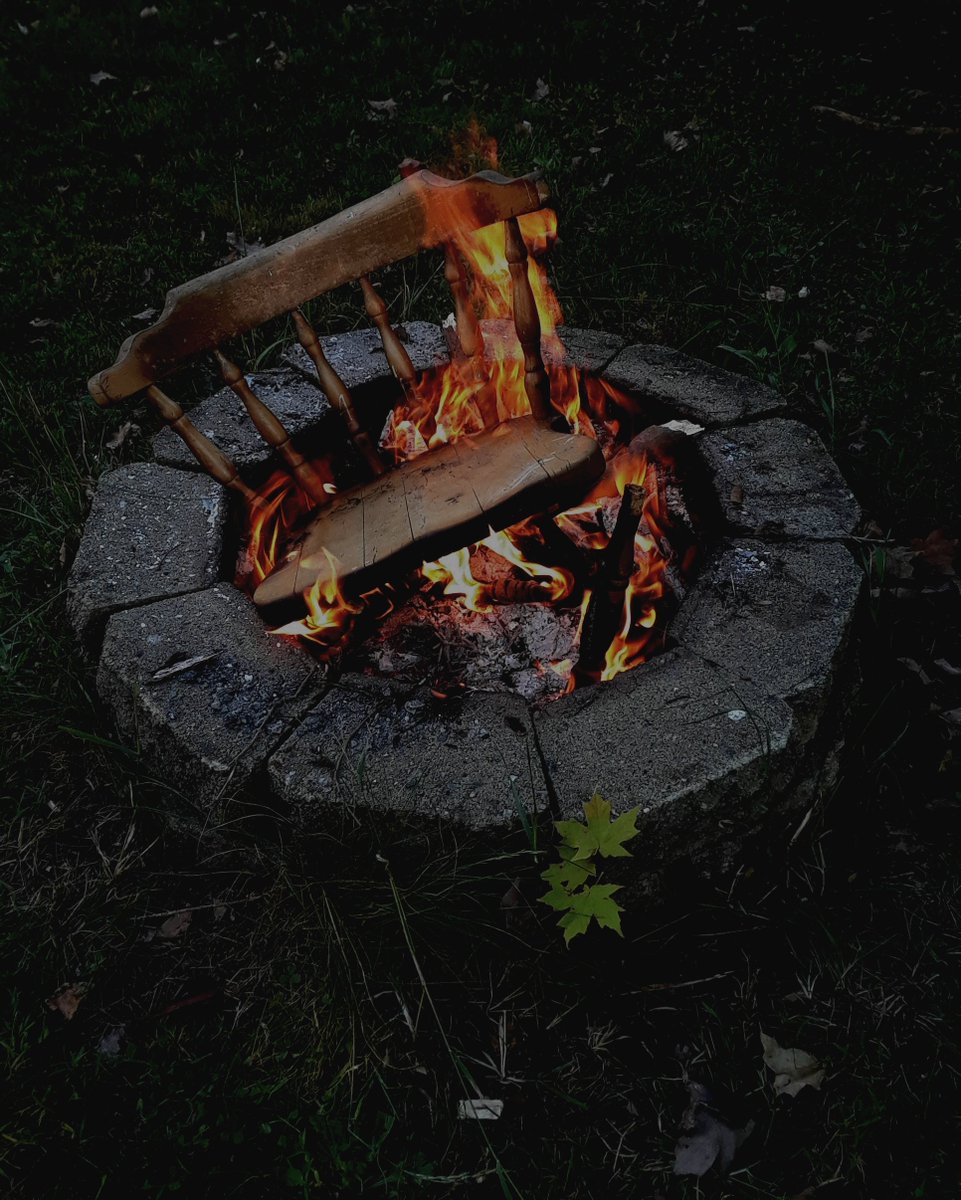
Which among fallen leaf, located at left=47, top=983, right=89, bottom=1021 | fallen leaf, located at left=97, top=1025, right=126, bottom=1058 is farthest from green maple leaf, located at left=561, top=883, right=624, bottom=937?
fallen leaf, located at left=47, top=983, right=89, bottom=1021

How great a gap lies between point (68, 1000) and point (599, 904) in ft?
4.46

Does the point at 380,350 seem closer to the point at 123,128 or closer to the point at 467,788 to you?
the point at 467,788

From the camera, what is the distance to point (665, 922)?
6.10 feet

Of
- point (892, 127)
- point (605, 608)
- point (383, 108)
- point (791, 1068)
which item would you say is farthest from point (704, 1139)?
point (383, 108)

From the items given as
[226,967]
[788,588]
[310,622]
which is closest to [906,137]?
[788,588]

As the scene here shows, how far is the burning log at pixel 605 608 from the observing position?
201cm

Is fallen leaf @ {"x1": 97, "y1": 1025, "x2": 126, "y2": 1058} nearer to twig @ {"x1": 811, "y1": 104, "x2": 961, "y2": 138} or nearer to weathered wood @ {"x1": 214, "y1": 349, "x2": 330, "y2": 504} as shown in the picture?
weathered wood @ {"x1": 214, "y1": 349, "x2": 330, "y2": 504}

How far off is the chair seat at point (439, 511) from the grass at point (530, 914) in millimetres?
672

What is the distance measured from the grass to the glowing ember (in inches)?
23.9

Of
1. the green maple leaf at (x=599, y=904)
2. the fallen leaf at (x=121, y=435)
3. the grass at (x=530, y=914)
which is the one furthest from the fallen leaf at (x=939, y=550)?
the fallen leaf at (x=121, y=435)

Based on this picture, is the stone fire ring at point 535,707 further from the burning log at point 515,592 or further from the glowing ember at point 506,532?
the burning log at point 515,592

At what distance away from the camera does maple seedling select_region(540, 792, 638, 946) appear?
1568 millimetres

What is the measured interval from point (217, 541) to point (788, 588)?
1.57 meters

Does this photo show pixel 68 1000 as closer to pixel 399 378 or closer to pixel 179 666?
pixel 179 666
